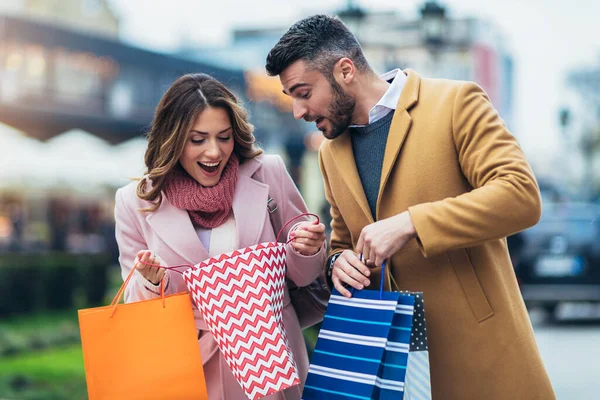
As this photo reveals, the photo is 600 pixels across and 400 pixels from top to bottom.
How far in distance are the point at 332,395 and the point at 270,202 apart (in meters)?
0.94

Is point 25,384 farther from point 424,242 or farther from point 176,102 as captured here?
point 424,242

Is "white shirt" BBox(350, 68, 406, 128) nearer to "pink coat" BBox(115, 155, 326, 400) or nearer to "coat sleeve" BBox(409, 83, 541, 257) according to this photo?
"coat sleeve" BBox(409, 83, 541, 257)

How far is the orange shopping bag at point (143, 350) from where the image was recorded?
2447mm

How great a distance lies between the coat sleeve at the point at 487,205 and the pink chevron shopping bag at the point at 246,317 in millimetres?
588

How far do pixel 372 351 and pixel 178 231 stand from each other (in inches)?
38.6

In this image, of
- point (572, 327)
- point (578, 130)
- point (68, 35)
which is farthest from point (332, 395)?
point (578, 130)

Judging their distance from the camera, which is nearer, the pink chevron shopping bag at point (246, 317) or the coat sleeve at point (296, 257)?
the pink chevron shopping bag at point (246, 317)

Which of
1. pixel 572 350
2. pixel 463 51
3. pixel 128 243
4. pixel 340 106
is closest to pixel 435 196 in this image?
pixel 340 106

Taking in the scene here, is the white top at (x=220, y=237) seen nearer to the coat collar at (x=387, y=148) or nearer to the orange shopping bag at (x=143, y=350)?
the orange shopping bag at (x=143, y=350)

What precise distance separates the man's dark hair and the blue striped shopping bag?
31.1 inches

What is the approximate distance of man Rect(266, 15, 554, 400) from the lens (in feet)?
7.29

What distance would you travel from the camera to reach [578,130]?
130ft

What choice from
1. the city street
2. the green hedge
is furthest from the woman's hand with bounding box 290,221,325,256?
the green hedge

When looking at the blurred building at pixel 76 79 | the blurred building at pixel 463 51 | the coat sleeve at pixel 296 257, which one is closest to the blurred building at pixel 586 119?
the blurred building at pixel 463 51
